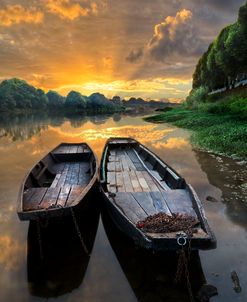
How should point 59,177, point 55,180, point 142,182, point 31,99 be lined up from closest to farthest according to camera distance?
point 142,182 → point 55,180 → point 59,177 → point 31,99

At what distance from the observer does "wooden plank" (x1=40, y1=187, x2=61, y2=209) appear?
9097mm

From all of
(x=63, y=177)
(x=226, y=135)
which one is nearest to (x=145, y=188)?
(x=63, y=177)

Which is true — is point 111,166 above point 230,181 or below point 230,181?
above

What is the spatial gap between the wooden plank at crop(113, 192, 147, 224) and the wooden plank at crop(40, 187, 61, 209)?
2.02 m

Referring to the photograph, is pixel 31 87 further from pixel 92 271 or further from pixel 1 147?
pixel 92 271

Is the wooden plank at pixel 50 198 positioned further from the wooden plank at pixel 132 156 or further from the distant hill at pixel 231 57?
the distant hill at pixel 231 57

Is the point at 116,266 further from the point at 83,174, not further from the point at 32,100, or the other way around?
the point at 32,100

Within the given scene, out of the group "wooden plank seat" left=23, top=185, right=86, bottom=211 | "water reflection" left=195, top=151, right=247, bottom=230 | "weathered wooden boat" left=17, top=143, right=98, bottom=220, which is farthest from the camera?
"water reflection" left=195, top=151, right=247, bottom=230

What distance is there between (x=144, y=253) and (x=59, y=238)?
8.82 ft

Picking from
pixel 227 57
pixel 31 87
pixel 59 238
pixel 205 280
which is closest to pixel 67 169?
pixel 59 238

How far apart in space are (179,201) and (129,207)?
4.83 feet

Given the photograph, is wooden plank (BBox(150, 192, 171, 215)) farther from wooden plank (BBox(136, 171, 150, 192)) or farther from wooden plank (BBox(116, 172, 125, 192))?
wooden plank (BBox(116, 172, 125, 192))

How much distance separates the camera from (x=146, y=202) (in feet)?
28.5

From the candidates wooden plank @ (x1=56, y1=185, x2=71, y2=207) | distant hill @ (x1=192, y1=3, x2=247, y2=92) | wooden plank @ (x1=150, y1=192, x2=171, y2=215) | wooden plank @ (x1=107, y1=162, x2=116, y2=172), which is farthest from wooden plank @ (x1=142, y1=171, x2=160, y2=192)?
distant hill @ (x1=192, y1=3, x2=247, y2=92)
